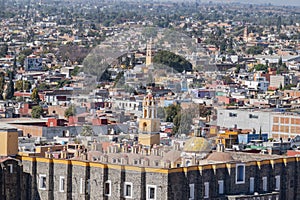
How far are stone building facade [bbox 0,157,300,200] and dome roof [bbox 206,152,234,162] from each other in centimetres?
22

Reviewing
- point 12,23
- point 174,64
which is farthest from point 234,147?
point 12,23

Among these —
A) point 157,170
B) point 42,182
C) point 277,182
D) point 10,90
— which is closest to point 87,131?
point 277,182

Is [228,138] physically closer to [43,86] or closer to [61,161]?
[61,161]

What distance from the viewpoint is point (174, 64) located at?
57.2 metres

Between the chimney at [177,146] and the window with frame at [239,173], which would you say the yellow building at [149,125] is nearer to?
the chimney at [177,146]

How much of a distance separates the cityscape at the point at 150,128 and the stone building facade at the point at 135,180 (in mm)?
24

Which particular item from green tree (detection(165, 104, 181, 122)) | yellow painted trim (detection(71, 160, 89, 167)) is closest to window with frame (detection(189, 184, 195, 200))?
yellow painted trim (detection(71, 160, 89, 167))

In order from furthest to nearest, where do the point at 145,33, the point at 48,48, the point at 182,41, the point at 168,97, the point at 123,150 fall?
the point at 48,48 < the point at 145,33 < the point at 182,41 < the point at 168,97 < the point at 123,150

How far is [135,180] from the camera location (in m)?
33.1

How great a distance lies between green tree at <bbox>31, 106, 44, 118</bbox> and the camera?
63.9 metres

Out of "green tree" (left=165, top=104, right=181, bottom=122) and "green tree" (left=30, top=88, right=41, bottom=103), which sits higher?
"green tree" (left=165, top=104, right=181, bottom=122)

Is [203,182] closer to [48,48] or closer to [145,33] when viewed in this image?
[145,33]

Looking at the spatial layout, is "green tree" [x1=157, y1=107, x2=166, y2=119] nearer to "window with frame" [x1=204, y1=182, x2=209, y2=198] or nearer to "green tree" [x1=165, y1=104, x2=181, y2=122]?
"green tree" [x1=165, y1=104, x2=181, y2=122]

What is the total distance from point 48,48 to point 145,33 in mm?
68537
